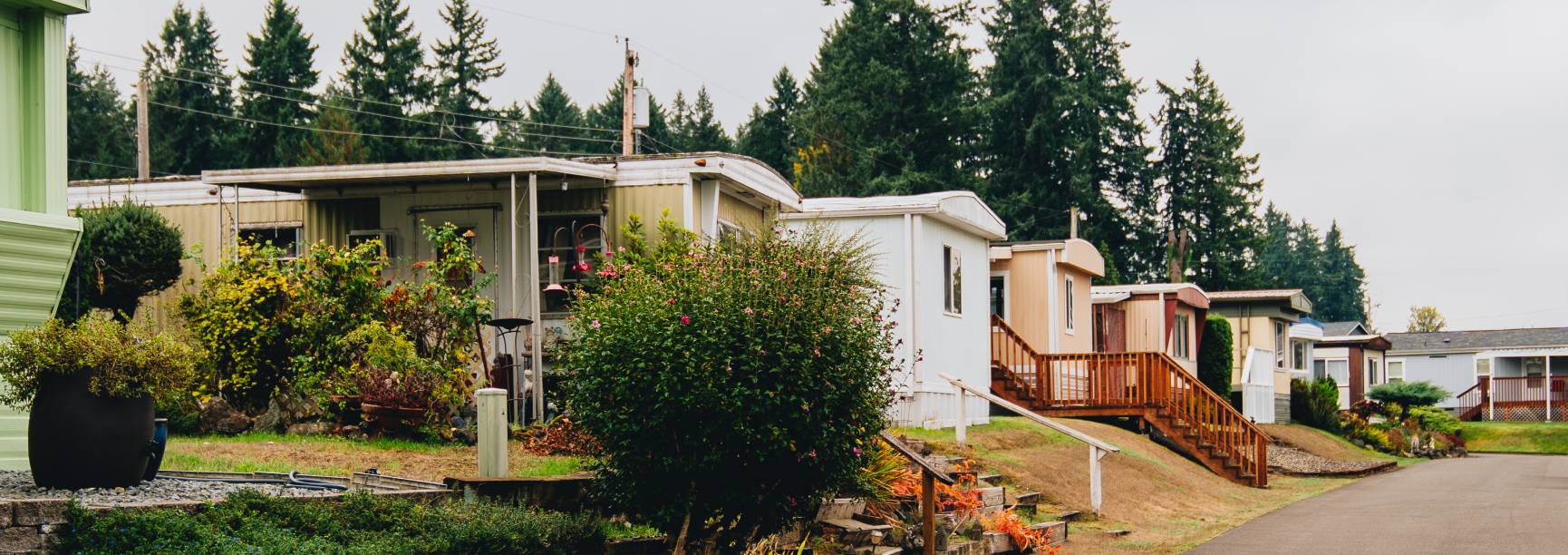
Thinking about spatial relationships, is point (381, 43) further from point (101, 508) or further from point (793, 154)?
point (101, 508)

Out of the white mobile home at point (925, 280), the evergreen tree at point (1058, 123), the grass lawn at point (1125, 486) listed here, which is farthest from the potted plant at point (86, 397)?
the evergreen tree at point (1058, 123)

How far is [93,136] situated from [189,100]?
3.27 metres

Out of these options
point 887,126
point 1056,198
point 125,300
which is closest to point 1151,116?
point 1056,198

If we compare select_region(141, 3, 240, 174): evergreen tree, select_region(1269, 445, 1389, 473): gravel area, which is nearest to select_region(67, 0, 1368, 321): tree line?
select_region(141, 3, 240, 174): evergreen tree

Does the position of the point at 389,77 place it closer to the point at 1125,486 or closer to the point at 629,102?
the point at 629,102

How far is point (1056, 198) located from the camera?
53.8 meters

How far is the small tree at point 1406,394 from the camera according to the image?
127ft

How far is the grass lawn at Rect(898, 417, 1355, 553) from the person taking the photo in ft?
50.4

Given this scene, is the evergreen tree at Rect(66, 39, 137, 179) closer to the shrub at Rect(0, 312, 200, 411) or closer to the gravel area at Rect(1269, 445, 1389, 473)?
the gravel area at Rect(1269, 445, 1389, 473)

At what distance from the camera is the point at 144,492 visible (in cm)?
895

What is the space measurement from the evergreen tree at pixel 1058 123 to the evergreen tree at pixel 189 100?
87.1 feet

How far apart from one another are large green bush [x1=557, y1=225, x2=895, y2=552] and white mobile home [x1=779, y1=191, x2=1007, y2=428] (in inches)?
309

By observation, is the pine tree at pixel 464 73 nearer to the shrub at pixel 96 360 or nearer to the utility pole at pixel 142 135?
the utility pole at pixel 142 135

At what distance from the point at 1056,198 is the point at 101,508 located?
158ft
